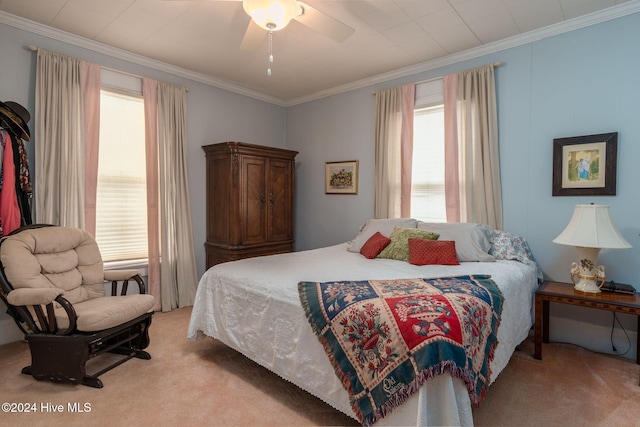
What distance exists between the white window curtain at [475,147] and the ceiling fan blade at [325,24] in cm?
169

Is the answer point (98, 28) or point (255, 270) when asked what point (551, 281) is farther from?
point (98, 28)

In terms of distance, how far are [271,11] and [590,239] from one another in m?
2.76

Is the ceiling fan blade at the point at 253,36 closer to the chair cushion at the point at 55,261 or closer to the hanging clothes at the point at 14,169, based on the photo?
the hanging clothes at the point at 14,169

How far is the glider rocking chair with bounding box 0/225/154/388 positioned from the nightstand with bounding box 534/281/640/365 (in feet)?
10.2

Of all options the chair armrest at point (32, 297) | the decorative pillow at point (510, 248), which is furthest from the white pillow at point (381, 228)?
the chair armrest at point (32, 297)

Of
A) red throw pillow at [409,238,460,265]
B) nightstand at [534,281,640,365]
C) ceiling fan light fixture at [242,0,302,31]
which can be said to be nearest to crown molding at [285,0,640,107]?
red throw pillow at [409,238,460,265]

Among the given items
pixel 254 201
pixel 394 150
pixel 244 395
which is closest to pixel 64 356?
pixel 244 395

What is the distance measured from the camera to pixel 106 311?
7.83 feet

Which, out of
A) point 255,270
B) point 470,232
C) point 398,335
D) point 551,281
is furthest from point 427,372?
point 551,281

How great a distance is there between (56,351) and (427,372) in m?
2.39

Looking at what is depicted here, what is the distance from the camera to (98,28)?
3121 millimetres

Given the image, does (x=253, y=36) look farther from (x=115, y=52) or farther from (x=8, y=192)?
(x=8, y=192)

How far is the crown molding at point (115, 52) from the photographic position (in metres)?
3.00

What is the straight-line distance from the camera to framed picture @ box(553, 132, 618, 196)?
2812 mm
